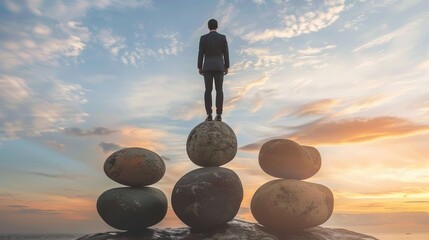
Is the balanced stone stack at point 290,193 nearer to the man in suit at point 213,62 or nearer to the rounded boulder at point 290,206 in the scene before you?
the rounded boulder at point 290,206

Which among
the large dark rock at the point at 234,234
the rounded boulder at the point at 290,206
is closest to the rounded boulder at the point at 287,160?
the rounded boulder at the point at 290,206

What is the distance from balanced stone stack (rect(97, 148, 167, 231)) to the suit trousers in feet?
8.12

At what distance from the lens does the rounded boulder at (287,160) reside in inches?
572

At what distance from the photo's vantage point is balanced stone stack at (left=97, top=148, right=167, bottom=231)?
1433cm

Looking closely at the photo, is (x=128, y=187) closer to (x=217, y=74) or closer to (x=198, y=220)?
(x=198, y=220)

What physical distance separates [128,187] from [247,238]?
14.1 feet

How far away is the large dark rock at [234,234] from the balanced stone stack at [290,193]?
1.13ft

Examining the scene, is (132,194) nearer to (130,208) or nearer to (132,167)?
(130,208)

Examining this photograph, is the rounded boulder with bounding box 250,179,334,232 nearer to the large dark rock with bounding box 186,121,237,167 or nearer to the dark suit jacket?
the large dark rock with bounding box 186,121,237,167

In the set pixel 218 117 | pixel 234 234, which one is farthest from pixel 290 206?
pixel 218 117

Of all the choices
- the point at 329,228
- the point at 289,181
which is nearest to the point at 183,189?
the point at 289,181

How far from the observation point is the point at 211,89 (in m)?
15.1

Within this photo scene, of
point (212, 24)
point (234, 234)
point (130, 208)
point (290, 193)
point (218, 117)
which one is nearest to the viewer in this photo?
point (234, 234)

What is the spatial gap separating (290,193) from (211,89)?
4.25 m
